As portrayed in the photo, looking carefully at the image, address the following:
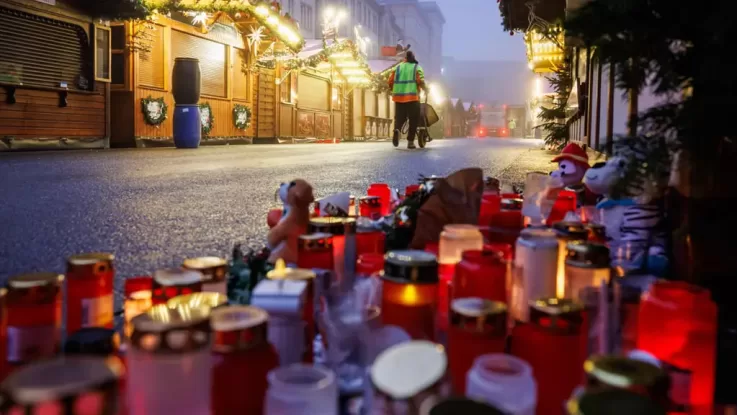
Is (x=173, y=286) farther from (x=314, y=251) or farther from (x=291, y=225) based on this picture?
(x=291, y=225)

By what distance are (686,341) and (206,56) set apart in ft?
46.3

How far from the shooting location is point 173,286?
1.02 metres

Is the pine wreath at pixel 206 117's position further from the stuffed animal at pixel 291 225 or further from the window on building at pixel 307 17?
the window on building at pixel 307 17

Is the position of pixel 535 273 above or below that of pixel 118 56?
below

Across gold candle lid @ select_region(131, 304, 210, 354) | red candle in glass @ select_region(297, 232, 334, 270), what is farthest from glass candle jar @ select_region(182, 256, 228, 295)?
gold candle lid @ select_region(131, 304, 210, 354)

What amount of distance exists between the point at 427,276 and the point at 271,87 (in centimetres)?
1672

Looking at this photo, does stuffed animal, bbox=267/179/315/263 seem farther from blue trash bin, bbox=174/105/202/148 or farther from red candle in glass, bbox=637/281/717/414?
blue trash bin, bbox=174/105/202/148

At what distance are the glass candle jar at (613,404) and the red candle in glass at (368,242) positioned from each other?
1.09 metres

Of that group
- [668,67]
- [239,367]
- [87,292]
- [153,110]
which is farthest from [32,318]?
[153,110]

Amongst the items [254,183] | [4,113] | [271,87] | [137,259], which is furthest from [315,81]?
[137,259]

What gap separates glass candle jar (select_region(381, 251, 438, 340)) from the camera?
1000 mm

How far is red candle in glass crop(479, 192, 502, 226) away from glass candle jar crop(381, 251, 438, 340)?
992mm

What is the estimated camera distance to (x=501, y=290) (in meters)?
1.20

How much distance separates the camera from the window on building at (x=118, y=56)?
11.3 m
